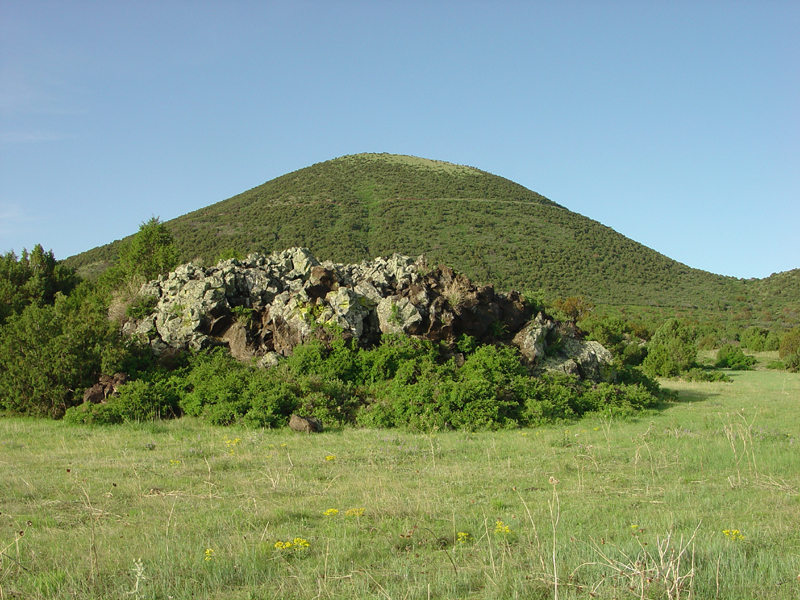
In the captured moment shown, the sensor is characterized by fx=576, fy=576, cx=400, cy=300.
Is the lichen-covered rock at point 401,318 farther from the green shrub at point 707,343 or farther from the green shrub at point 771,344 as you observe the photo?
the green shrub at point 771,344

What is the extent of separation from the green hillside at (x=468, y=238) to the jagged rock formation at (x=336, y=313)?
40293 mm

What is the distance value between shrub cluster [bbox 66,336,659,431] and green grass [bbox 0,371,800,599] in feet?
3.24

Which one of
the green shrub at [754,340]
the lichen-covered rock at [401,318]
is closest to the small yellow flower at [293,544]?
the lichen-covered rock at [401,318]

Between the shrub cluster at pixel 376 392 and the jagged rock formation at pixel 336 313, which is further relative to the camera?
the jagged rock formation at pixel 336 313

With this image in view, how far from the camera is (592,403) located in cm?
1544

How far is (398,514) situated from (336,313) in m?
10.0

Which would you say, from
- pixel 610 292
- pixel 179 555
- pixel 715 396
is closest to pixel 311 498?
pixel 179 555

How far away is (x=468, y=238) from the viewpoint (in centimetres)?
7425

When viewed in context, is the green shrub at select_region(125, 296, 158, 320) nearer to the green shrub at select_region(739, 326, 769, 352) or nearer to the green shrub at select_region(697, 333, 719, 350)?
the green shrub at select_region(697, 333, 719, 350)

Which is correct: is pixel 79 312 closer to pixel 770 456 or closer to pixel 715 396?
pixel 770 456

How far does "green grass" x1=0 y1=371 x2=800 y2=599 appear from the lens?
14.6 feet

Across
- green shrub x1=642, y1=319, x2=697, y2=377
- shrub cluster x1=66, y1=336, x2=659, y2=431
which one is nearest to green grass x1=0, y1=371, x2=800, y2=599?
shrub cluster x1=66, y1=336, x2=659, y2=431

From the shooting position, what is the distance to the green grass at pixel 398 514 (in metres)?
4.45

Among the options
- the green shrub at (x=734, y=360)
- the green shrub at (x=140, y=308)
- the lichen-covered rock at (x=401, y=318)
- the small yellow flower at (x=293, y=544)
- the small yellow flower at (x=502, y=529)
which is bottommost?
the green shrub at (x=734, y=360)
